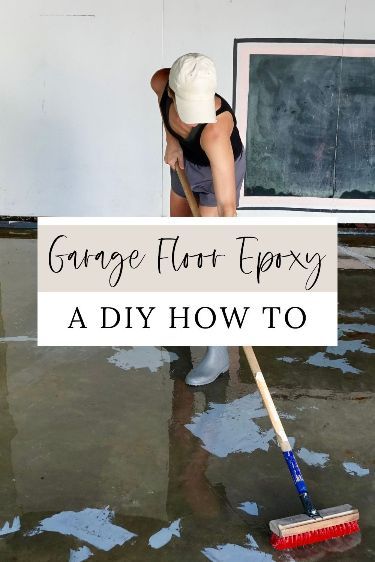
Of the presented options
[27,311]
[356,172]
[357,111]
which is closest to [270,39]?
[357,111]

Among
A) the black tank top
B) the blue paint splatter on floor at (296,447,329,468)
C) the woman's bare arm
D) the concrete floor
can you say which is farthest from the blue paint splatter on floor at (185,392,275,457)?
the black tank top

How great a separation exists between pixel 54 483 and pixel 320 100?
4678 millimetres

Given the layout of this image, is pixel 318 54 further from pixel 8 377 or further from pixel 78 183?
pixel 8 377

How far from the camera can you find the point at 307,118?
5.84 meters

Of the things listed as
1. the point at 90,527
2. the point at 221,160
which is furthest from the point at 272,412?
the point at 221,160

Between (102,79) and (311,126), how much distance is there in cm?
203

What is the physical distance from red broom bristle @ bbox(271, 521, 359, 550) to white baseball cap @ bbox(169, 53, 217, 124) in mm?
1490

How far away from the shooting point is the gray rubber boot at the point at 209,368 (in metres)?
2.98

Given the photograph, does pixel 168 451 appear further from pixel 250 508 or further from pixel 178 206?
pixel 178 206

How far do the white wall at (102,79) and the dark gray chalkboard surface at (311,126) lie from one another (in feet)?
0.92

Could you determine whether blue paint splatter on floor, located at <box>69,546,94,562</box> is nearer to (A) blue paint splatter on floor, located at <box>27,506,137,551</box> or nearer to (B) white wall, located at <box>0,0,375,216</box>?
(A) blue paint splatter on floor, located at <box>27,506,137,551</box>

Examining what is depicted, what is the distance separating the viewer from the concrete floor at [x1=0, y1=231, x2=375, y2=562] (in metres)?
1.95

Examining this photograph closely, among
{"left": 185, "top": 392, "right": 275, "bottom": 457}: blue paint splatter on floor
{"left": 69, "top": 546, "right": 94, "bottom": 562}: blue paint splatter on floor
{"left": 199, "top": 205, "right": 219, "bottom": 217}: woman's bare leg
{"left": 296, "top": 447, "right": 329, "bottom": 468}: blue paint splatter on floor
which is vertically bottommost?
{"left": 69, "top": 546, "right": 94, "bottom": 562}: blue paint splatter on floor

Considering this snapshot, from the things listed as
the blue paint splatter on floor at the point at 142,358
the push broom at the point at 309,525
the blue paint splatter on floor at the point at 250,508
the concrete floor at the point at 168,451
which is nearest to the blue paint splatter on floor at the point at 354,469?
the concrete floor at the point at 168,451
